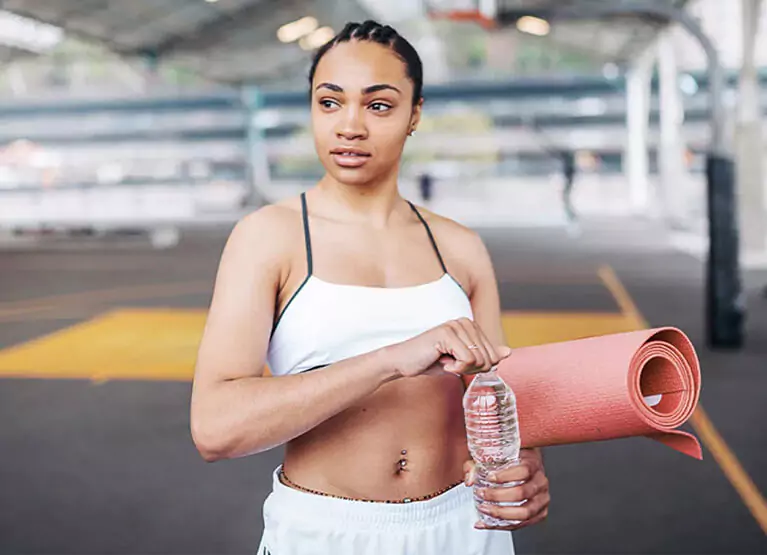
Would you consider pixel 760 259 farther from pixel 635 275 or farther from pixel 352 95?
pixel 352 95

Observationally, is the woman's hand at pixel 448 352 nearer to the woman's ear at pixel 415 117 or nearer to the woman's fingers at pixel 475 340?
the woman's fingers at pixel 475 340

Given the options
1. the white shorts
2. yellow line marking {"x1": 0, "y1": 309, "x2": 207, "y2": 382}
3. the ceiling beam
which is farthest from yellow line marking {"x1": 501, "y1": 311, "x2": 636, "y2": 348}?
the ceiling beam

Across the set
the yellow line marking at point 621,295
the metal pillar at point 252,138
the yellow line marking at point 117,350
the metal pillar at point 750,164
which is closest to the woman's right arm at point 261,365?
the yellow line marking at point 117,350

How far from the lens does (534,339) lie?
32.0 ft

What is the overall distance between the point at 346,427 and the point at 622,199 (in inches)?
1600

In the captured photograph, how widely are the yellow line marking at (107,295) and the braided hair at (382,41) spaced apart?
11298 millimetres

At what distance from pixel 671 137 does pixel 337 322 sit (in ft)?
91.0

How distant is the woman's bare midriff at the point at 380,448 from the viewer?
1845 millimetres

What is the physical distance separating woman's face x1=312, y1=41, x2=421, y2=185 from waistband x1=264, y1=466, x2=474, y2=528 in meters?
0.65

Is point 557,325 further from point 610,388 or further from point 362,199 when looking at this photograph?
point 610,388

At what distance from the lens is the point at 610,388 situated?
5.20 feet

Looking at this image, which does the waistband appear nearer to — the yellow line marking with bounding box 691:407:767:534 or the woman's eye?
the woman's eye

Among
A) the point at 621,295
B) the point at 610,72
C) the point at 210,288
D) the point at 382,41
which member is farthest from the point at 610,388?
the point at 610,72

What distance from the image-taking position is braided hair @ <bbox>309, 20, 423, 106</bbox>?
70.9 inches
